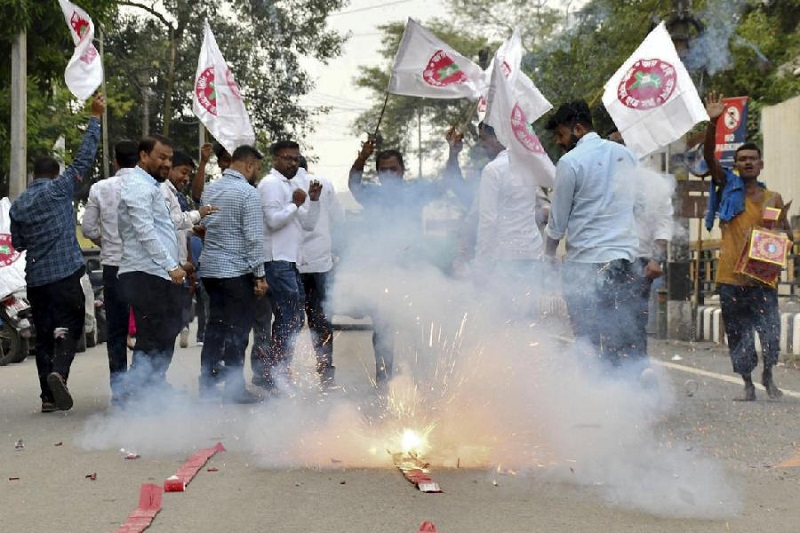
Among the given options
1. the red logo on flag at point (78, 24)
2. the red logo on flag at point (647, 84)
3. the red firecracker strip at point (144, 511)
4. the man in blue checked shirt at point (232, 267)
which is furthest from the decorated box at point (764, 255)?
the red logo on flag at point (78, 24)

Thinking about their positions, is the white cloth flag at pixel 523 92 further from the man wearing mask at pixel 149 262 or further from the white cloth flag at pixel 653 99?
the man wearing mask at pixel 149 262

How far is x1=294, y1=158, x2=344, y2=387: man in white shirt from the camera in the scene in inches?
382

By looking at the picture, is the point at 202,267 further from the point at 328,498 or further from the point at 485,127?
the point at 328,498

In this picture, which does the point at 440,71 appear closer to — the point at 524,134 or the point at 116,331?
the point at 524,134

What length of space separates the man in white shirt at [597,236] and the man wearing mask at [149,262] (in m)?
2.53

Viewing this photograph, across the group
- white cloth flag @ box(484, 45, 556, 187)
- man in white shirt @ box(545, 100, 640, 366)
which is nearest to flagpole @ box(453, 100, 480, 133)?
white cloth flag @ box(484, 45, 556, 187)

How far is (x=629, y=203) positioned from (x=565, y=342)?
1.00m

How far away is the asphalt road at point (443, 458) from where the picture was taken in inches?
202

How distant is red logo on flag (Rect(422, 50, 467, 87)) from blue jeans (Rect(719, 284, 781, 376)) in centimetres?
279

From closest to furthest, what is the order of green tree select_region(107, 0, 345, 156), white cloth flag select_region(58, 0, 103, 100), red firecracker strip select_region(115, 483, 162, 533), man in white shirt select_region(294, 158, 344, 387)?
red firecracker strip select_region(115, 483, 162, 533)
man in white shirt select_region(294, 158, 344, 387)
white cloth flag select_region(58, 0, 103, 100)
green tree select_region(107, 0, 345, 156)

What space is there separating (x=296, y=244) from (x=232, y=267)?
2.52 ft

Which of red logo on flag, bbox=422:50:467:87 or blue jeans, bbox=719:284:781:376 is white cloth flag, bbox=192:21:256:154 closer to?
red logo on flag, bbox=422:50:467:87

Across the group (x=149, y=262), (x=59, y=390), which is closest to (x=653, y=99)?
(x=149, y=262)

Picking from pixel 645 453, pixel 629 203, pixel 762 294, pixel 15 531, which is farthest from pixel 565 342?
pixel 15 531
